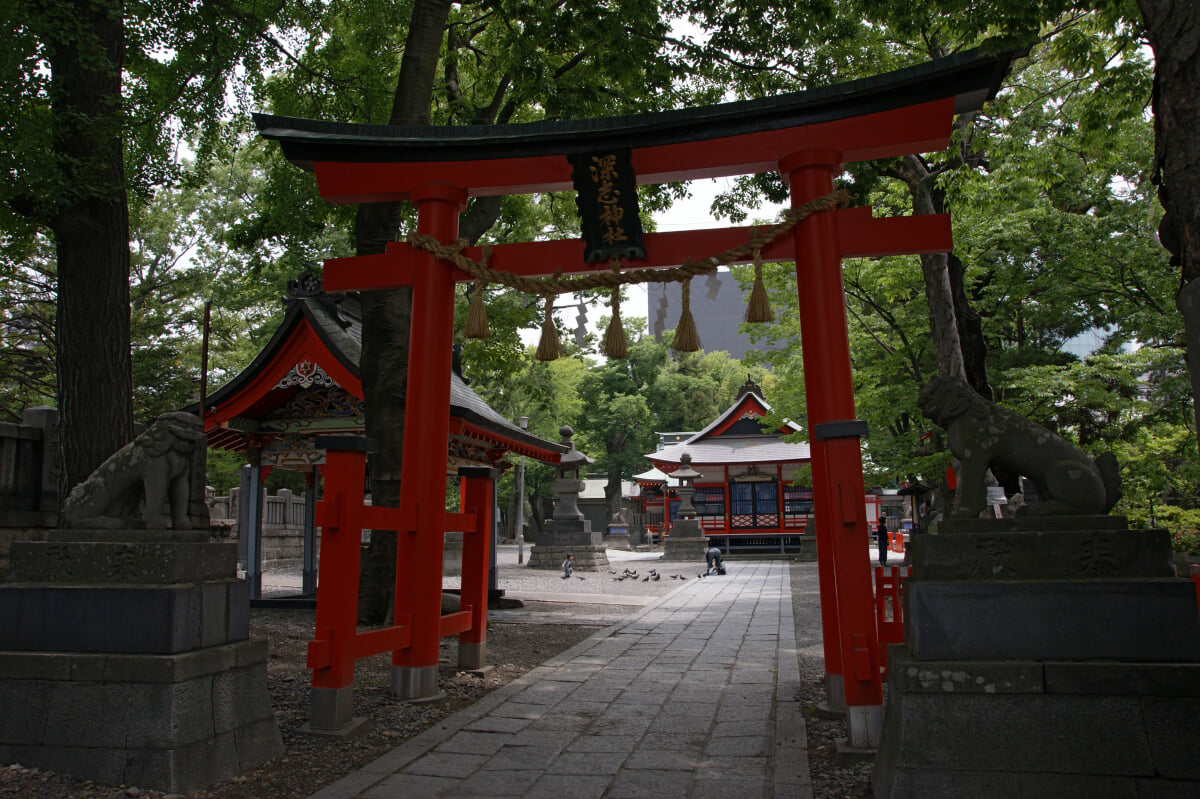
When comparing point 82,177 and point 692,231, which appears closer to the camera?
point 692,231

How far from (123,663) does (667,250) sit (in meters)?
4.05

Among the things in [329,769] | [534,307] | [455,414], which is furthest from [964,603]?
[534,307]

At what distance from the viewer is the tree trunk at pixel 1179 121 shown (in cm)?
312

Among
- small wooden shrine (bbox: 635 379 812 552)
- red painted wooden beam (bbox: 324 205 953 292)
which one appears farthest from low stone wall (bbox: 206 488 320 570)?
red painted wooden beam (bbox: 324 205 953 292)

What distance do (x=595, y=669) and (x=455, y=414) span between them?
493 centimetres

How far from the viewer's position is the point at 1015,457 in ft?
12.0

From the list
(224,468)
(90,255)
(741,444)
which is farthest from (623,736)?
(741,444)

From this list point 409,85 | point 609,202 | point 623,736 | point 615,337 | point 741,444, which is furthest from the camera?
point 741,444

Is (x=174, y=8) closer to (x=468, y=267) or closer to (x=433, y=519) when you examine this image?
(x=468, y=267)

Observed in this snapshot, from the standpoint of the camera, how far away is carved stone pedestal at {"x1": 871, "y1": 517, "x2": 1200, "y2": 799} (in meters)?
2.83

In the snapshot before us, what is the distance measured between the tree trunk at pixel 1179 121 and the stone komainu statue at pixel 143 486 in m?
4.65

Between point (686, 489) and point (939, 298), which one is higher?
point (939, 298)

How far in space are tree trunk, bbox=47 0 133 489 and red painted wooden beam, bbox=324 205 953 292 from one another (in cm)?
212

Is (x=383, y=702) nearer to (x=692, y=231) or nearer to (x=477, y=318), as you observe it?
(x=477, y=318)
